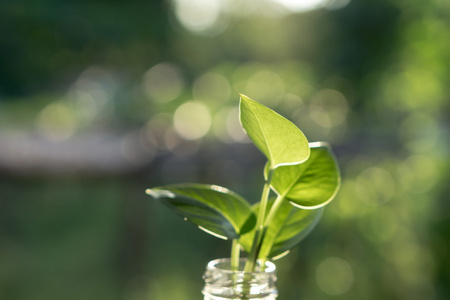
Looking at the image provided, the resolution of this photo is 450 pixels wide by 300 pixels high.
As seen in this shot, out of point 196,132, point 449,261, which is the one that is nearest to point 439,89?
point 449,261

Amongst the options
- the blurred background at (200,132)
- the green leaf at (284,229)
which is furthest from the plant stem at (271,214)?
the blurred background at (200,132)

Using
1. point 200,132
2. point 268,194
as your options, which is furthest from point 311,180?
point 200,132

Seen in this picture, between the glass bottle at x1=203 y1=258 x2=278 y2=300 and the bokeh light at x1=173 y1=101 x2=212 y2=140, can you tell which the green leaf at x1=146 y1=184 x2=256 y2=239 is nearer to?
the glass bottle at x1=203 y1=258 x2=278 y2=300

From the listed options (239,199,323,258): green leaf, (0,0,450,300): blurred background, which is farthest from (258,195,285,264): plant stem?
(0,0,450,300): blurred background

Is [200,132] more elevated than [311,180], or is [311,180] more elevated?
[200,132]

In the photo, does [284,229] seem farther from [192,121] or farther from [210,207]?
[192,121]

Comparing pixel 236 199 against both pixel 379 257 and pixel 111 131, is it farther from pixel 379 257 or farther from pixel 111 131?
pixel 111 131
